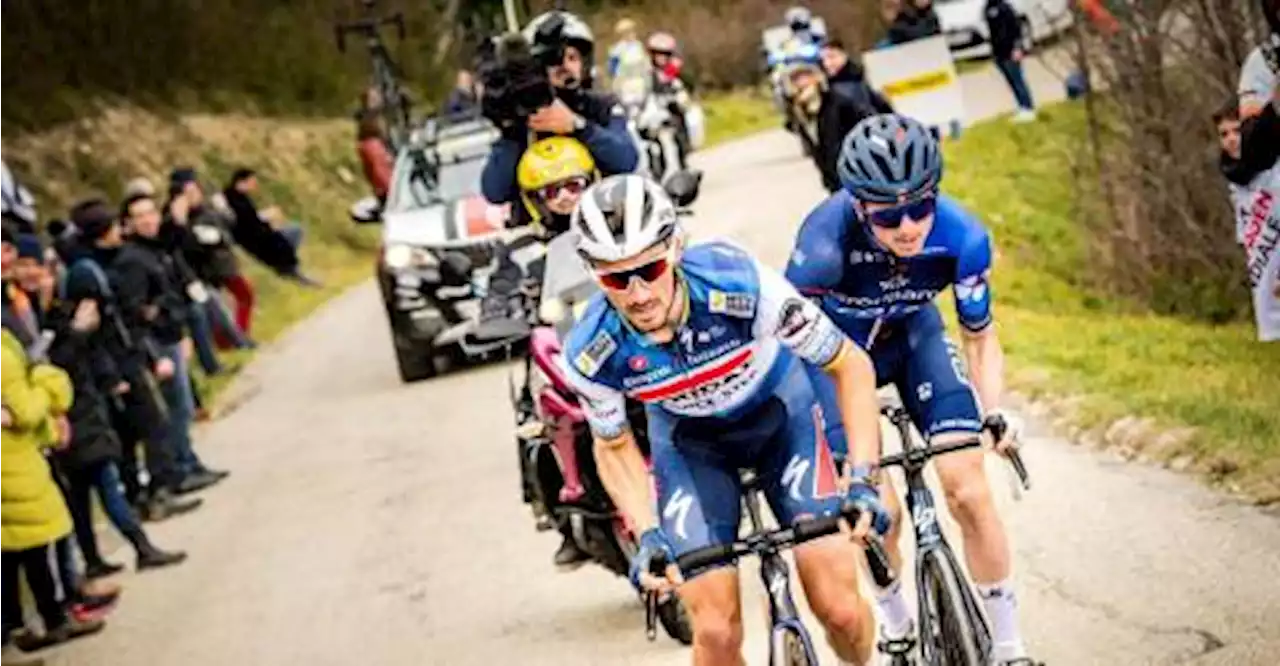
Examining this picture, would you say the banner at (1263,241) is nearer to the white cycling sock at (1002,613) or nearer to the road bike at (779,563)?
the white cycling sock at (1002,613)

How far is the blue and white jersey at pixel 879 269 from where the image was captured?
784 centimetres

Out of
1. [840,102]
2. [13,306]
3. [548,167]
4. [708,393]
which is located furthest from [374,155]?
[708,393]

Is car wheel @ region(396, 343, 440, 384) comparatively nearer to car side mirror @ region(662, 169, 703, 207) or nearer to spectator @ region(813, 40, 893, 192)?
spectator @ region(813, 40, 893, 192)

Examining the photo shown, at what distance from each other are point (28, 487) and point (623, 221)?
6564 millimetres

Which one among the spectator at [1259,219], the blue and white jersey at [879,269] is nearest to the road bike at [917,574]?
the blue and white jersey at [879,269]

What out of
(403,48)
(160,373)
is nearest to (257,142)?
(403,48)

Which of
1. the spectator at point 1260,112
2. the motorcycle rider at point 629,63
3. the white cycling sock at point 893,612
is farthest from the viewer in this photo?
the motorcycle rider at point 629,63

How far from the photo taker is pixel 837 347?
272 inches

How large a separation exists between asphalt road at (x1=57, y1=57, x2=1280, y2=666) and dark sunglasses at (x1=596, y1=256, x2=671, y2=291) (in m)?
2.74

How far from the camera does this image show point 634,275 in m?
6.64

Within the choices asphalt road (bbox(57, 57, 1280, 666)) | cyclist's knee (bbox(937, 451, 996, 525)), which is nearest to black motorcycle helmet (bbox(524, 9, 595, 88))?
asphalt road (bbox(57, 57, 1280, 666))

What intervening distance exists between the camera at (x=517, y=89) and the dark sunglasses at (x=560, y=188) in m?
0.66

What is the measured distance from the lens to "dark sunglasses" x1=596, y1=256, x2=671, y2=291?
664 centimetres

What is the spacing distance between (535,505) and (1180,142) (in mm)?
9607
